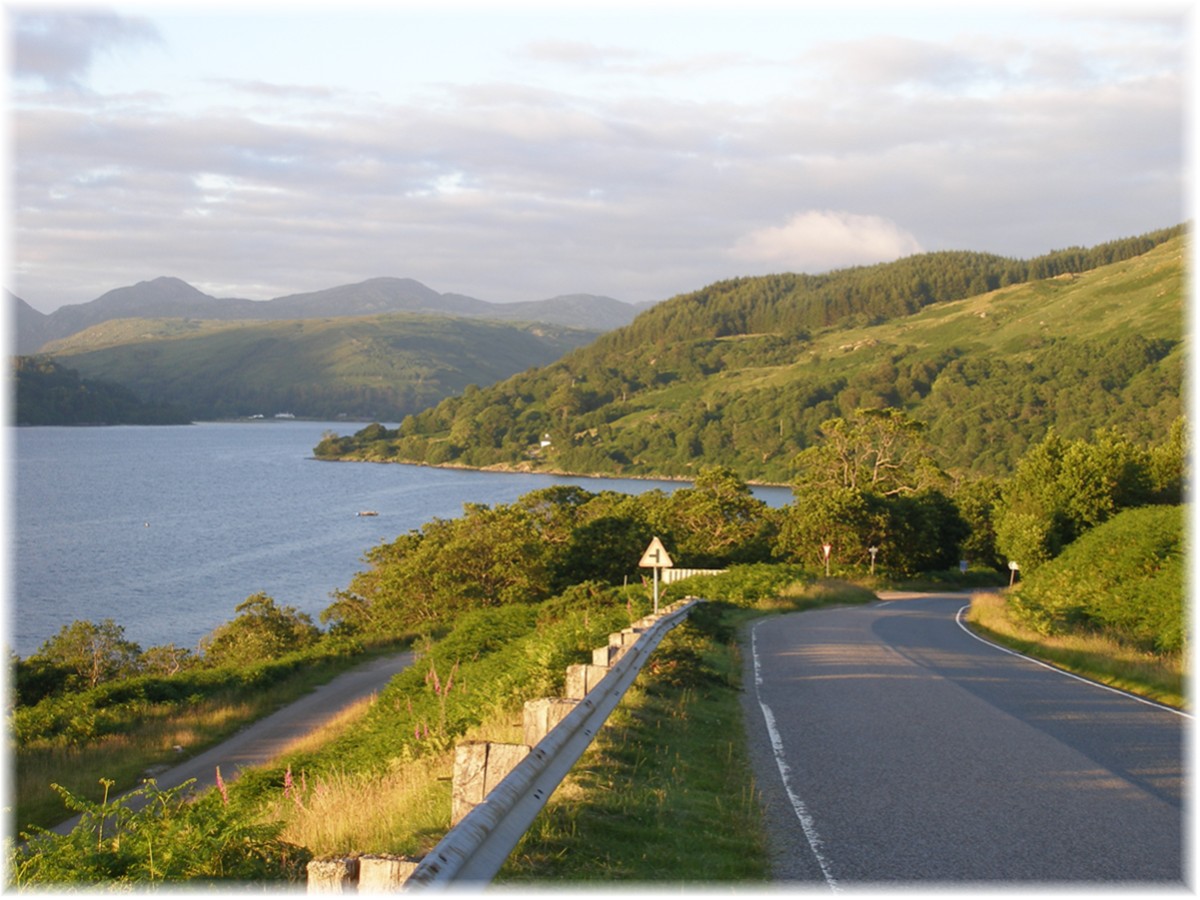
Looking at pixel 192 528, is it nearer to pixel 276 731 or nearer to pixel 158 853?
pixel 276 731

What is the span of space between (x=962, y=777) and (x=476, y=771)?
186 inches

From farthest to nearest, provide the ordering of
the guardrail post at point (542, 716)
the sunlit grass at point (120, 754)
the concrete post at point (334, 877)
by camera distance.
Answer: the sunlit grass at point (120, 754) → the guardrail post at point (542, 716) → the concrete post at point (334, 877)

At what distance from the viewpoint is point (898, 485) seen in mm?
76188

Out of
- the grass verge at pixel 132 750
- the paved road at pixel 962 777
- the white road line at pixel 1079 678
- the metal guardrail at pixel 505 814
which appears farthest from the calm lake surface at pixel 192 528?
the metal guardrail at pixel 505 814

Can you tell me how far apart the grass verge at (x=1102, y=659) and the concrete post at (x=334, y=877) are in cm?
1186

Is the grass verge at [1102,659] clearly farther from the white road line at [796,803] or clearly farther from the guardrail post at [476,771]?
the guardrail post at [476,771]

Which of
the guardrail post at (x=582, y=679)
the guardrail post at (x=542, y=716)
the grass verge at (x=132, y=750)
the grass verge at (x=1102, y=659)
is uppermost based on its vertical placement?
the guardrail post at (x=542, y=716)

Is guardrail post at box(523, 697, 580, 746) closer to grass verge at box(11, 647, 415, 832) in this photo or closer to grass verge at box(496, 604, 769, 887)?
grass verge at box(496, 604, 769, 887)

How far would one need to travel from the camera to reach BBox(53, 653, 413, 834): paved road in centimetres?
1947

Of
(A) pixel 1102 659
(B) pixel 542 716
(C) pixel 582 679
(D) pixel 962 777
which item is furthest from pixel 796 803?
(A) pixel 1102 659

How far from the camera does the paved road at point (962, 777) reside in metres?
6.05

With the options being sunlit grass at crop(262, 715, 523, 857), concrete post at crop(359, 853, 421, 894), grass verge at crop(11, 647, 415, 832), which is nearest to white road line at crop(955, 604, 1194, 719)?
sunlit grass at crop(262, 715, 523, 857)

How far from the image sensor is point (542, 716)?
613 cm

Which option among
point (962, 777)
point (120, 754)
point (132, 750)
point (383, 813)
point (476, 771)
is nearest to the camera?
point (476, 771)
